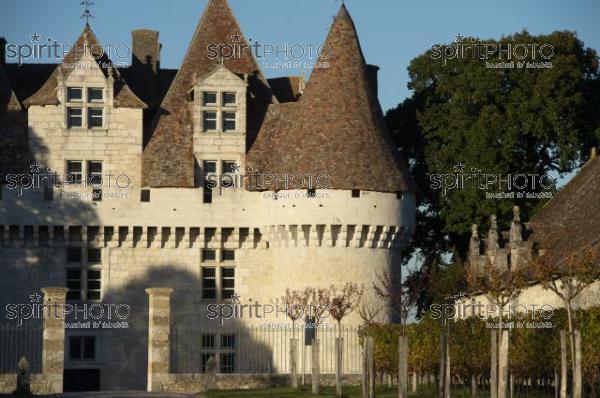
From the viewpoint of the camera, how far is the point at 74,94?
196ft

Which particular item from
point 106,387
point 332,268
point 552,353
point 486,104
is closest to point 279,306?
point 332,268

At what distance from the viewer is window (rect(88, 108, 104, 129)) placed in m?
59.9

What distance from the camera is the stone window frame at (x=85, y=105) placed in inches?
2341

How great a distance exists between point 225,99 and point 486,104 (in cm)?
1039

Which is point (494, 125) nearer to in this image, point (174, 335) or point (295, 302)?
point (295, 302)

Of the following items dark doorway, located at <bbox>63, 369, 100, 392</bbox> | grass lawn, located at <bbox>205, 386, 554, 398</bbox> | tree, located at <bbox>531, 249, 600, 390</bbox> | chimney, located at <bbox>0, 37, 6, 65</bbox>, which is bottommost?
grass lawn, located at <bbox>205, 386, 554, 398</bbox>

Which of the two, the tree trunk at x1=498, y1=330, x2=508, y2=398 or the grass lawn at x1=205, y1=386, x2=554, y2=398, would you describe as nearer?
the tree trunk at x1=498, y1=330, x2=508, y2=398

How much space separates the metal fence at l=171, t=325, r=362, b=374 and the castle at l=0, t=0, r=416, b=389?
8cm

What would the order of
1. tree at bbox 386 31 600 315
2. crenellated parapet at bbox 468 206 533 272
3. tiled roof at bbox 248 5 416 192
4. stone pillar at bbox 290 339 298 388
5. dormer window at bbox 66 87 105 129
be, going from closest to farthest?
stone pillar at bbox 290 339 298 388, crenellated parapet at bbox 468 206 533 272, tiled roof at bbox 248 5 416 192, dormer window at bbox 66 87 105 129, tree at bbox 386 31 600 315

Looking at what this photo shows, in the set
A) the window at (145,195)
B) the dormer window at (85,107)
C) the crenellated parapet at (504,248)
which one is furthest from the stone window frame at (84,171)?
the crenellated parapet at (504,248)

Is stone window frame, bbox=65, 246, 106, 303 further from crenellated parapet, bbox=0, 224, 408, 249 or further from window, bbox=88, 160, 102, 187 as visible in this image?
window, bbox=88, 160, 102, 187

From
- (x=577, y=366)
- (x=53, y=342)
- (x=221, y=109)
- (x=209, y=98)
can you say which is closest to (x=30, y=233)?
(x=209, y=98)

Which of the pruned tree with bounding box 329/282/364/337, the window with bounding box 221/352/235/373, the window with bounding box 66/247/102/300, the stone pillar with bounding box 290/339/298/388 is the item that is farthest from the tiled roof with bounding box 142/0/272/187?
the stone pillar with bounding box 290/339/298/388

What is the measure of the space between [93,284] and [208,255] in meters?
4.12
